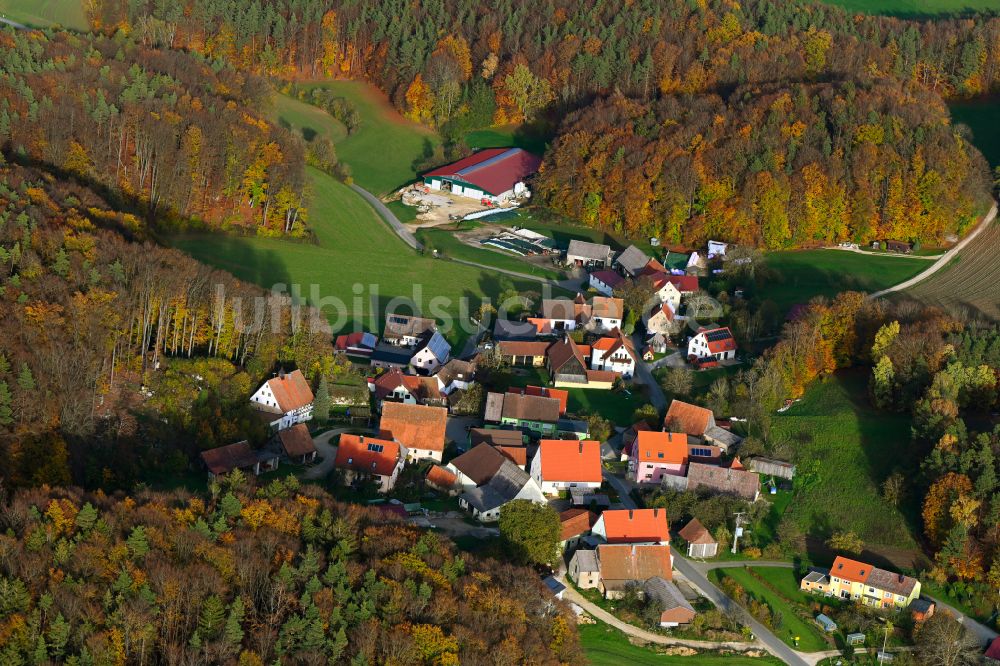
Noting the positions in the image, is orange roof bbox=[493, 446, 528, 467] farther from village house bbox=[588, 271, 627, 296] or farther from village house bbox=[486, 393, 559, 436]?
village house bbox=[588, 271, 627, 296]

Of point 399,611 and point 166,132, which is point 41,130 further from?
point 399,611

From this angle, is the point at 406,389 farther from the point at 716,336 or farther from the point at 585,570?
the point at 716,336

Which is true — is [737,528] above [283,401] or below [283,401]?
below

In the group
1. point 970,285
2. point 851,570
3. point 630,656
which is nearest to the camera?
point 630,656

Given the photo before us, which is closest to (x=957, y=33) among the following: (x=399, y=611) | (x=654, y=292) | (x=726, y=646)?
(x=654, y=292)

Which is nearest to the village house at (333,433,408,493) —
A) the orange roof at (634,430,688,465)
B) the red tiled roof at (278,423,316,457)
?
the red tiled roof at (278,423,316,457)

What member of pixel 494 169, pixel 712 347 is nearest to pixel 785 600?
pixel 712 347
